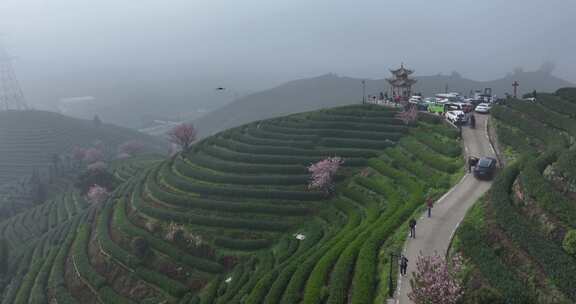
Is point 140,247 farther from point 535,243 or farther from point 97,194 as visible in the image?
point 535,243

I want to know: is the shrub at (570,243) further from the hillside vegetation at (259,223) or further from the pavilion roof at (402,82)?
the pavilion roof at (402,82)

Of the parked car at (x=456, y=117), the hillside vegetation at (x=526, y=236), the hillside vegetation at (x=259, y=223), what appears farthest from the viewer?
the parked car at (x=456, y=117)

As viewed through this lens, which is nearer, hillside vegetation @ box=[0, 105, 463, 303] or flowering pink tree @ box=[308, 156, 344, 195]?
hillside vegetation @ box=[0, 105, 463, 303]

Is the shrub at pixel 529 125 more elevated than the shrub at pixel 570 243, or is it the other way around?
the shrub at pixel 529 125

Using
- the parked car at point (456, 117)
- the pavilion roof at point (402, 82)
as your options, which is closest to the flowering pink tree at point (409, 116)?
the parked car at point (456, 117)

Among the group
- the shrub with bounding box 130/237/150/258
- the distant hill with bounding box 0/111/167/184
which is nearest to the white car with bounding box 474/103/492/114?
the shrub with bounding box 130/237/150/258

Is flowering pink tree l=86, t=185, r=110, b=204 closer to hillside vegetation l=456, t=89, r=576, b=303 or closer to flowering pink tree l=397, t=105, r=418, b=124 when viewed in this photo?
flowering pink tree l=397, t=105, r=418, b=124

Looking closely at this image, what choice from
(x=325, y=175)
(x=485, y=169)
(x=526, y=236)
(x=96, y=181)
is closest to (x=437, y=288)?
(x=526, y=236)

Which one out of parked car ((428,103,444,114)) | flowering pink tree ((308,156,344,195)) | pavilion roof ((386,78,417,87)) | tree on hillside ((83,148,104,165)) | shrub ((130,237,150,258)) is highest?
pavilion roof ((386,78,417,87))
